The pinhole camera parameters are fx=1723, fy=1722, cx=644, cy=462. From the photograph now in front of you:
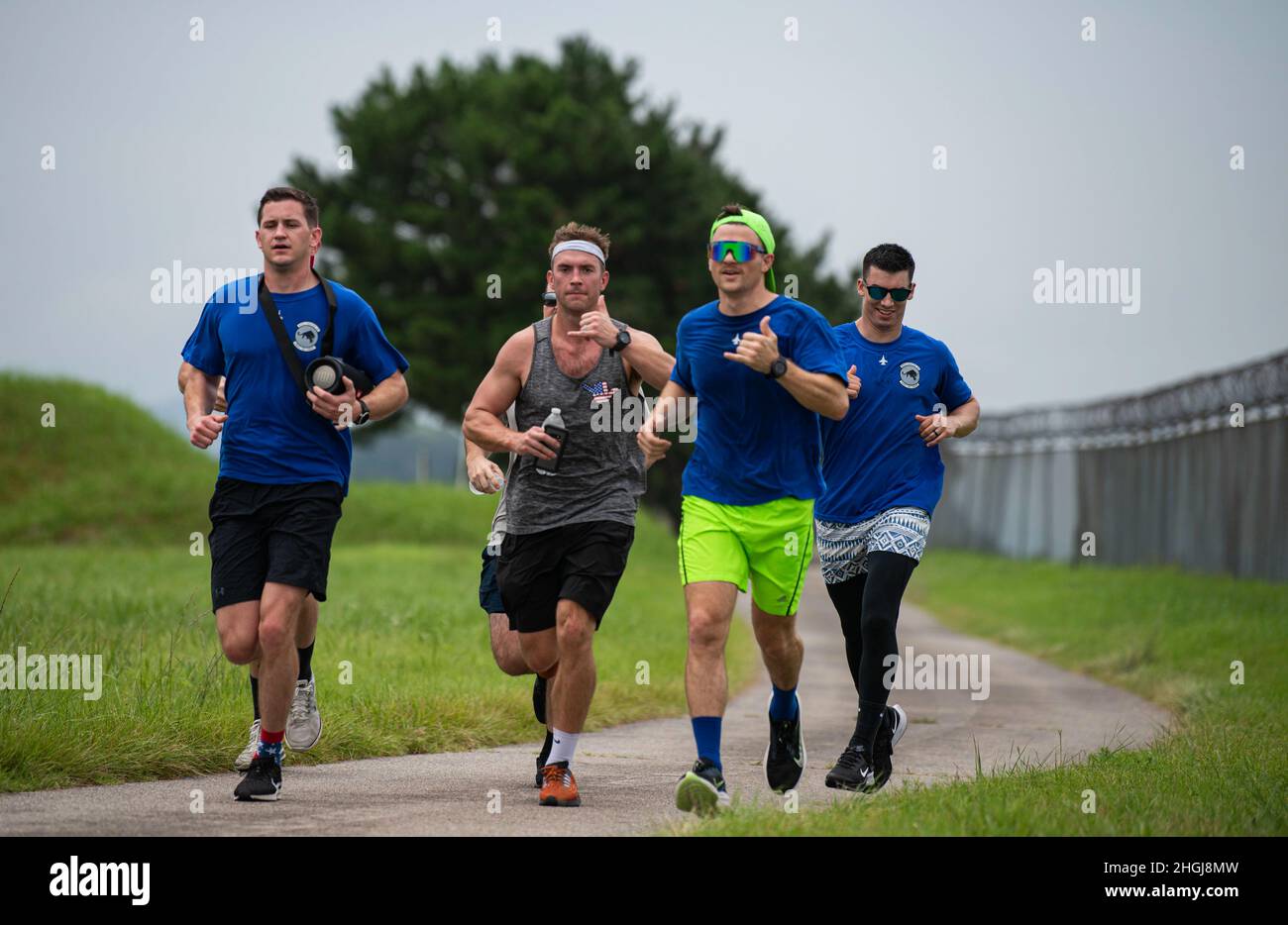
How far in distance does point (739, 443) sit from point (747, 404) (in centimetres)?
17

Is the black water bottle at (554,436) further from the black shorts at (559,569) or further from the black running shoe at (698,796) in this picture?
the black running shoe at (698,796)

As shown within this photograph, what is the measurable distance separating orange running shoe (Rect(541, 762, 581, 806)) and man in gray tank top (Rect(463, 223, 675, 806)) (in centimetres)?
8

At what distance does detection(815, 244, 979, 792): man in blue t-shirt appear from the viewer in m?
8.18

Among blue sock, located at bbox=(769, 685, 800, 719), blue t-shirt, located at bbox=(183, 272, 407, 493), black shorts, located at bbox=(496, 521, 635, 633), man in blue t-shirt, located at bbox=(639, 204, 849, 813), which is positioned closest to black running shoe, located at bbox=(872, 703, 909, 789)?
blue sock, located at bbox=(769, 685, 800, 719)

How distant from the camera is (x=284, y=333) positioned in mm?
7516

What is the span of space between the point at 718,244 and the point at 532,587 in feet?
5.75

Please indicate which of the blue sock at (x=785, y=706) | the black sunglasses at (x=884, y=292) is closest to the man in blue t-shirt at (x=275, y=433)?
the blue sock at (x=785, y=706)

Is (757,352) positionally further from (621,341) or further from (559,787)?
(559,787)

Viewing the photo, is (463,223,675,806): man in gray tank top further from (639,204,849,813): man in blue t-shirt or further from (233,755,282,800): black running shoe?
(233,755,282,800): black running shoe

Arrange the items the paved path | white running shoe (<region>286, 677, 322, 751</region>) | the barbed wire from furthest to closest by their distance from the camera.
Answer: the barbed wire, white running shoe (<region>286, 677, 322, 751</region>), the paved path

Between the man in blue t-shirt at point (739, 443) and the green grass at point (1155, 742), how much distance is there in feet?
2.66

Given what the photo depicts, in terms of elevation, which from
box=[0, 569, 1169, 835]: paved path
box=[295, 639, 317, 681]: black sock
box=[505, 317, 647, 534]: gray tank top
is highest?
box=[505, 317, 647, 534]: gray tank top

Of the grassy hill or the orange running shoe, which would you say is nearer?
the orange running shoe
